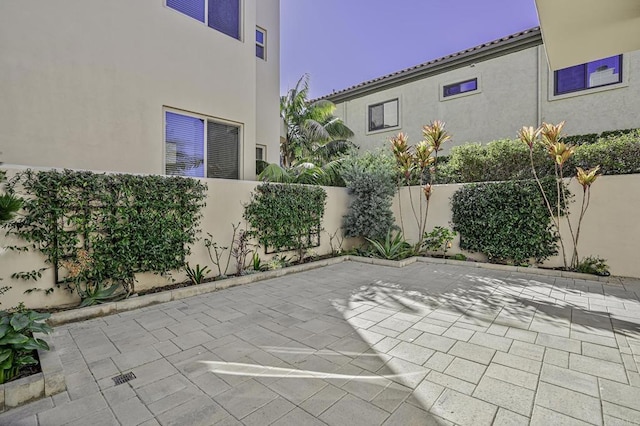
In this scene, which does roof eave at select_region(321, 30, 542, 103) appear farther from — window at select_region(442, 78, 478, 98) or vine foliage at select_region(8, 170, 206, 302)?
vine foliage at select_region(8, 170, 206, 302)

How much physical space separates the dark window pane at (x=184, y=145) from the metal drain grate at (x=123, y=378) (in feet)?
15.0

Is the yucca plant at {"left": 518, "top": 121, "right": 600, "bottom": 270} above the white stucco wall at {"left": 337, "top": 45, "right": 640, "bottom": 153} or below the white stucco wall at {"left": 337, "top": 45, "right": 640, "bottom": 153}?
below

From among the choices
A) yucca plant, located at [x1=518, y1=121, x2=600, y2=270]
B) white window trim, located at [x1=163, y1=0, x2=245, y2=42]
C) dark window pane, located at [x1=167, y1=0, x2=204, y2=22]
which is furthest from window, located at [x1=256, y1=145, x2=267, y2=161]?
yucca plant, located at [x1=518, y1=121, x2=600, y2=270]

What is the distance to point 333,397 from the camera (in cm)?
250

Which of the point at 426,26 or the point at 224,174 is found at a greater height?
the point at 426,26

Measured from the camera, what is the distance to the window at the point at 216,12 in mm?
6875

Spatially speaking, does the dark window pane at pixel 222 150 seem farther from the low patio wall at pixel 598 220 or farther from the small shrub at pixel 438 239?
the small shrub at pixel 438 239

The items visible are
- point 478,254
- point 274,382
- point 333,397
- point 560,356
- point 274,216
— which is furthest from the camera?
point 478,254

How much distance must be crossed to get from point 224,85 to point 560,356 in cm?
787

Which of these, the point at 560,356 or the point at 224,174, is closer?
the point at 560,356

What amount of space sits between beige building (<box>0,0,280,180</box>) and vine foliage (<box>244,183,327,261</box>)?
1.09 metres

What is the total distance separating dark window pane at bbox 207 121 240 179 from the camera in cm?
721

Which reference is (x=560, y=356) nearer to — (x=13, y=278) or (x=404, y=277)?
(x=404, y=277)

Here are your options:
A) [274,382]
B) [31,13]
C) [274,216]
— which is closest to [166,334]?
[274,382]
